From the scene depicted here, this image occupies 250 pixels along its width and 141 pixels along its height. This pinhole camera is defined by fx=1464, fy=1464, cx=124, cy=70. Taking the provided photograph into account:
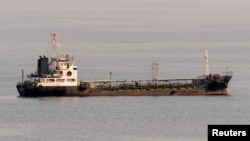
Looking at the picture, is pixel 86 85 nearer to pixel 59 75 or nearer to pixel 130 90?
pixel 59 75

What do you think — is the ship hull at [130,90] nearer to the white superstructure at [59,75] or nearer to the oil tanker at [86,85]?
the oil tanker at [86,85]

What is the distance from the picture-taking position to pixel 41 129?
10125 centimetres

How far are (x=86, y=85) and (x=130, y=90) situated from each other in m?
4.28

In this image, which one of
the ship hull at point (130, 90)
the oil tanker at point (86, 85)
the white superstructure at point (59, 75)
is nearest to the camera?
the ship hull at point (130, 90)

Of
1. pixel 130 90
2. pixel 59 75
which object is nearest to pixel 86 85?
pixel 59 75

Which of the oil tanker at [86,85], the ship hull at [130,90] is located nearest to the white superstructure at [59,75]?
the oil tanker at [86,85]

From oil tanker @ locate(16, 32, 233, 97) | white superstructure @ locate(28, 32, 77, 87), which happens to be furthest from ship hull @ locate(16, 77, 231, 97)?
white superstructure @ locate(28, 32, 77, 87)

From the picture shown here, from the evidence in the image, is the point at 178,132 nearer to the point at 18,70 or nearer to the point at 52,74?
the point at 52,74

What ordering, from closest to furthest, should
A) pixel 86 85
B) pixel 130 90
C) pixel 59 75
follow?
pixel 59 75 < pixel 86 85 < pixel 130 90

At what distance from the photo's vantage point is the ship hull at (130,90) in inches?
4968

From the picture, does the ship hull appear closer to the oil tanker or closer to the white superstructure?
the oil tanker

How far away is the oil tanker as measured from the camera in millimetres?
126562

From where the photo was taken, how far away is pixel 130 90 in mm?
129625

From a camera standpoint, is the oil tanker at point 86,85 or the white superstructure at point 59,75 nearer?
the oil tanker at point 86,85
